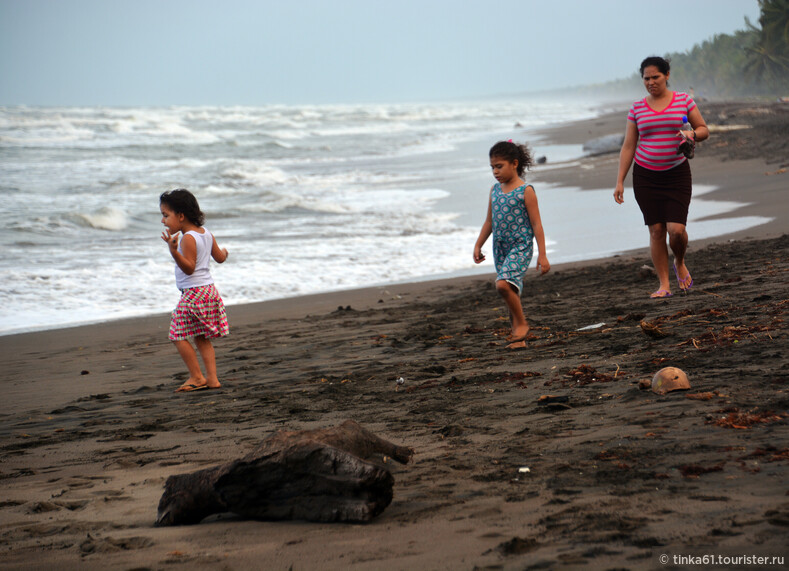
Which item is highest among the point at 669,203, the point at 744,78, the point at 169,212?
the point at 744,78

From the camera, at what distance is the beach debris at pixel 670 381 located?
11.7ft

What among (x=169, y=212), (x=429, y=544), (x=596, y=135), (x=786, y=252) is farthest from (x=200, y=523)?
(x=596, y=135)

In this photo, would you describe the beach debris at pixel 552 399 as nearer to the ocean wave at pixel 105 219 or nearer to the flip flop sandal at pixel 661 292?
the flip flop sandal at pixel 661 292

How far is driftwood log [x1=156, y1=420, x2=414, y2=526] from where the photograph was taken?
2.68 meters

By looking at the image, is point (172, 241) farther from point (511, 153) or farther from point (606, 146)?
point (606, 146)

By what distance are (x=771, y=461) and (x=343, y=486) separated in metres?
1.44

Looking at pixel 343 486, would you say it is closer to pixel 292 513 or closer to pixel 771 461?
pixel 292 513

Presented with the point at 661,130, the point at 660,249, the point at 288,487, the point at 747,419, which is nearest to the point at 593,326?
the point at 660,249

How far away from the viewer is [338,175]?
24.1m

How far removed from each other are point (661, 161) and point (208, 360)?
366 cm

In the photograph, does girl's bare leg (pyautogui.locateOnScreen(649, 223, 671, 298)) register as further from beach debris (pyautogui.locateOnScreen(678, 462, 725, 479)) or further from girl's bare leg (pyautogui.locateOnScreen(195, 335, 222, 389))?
beach debris (pyautogui.locateOnScreen(678, 462, 725, 479))

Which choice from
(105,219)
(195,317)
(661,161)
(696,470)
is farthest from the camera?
(105,219)

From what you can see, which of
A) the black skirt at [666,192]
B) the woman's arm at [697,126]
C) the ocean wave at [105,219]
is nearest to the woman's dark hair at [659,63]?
the woman's arm at [697,126]

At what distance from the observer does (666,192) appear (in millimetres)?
6086
